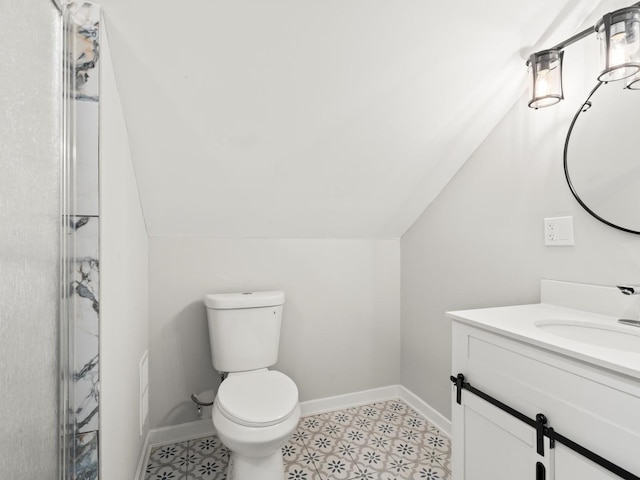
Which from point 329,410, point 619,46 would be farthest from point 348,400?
point 619,46

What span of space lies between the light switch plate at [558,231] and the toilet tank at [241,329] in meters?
1.27

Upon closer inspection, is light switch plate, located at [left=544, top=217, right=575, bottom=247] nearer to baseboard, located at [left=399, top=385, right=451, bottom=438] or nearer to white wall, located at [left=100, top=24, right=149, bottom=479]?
baseboard, located at [left=399, top=385, right=451, bottom=438]

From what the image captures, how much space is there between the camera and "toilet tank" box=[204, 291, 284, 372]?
5.51 feet

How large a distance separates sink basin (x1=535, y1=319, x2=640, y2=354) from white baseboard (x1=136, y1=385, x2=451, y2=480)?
3.25 feet

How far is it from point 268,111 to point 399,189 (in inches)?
34.1

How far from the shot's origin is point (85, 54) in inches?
35.8

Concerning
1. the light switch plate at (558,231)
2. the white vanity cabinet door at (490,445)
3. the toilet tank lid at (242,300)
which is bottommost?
the white vanity cabinet door at (490,445)

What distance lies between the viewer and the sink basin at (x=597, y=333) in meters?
0.98

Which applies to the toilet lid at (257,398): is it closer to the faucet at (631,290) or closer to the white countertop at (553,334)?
the white countertop at (553,334)

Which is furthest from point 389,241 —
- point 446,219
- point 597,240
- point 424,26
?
point 424,26

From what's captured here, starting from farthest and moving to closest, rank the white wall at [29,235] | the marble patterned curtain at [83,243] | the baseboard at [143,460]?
the baseboard at [143,460] < the marble patterned curtain at [83,243] < the white wall at [29,235]

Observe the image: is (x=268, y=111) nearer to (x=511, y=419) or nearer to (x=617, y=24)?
(x=617, y=24)

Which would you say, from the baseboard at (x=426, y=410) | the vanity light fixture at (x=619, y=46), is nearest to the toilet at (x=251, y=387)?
the baseboard at (x=426, y=410)

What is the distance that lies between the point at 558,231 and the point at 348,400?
5.07ft
